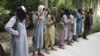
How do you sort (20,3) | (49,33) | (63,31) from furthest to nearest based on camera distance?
1. (20,3)
2. (63,31)
3. (49,33)

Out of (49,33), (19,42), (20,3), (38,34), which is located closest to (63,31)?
(49,33)

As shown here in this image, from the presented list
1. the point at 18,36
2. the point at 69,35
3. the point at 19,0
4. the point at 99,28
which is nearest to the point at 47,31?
the point at 69,35

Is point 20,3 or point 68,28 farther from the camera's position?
point 20,3

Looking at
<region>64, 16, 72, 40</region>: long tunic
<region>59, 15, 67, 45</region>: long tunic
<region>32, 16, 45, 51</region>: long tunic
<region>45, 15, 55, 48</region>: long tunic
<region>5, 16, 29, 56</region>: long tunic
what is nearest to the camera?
<region>5, 16, 29, 56</region>: long tunic

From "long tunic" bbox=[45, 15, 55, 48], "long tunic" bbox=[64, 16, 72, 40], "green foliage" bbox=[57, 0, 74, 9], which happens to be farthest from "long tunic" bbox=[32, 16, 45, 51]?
"green foliage" bbox=[57, 0, 74, 9]

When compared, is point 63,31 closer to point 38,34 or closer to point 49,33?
point 49,33

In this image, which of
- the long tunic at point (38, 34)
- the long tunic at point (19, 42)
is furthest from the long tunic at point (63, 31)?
the long tunic at point (19, 42)

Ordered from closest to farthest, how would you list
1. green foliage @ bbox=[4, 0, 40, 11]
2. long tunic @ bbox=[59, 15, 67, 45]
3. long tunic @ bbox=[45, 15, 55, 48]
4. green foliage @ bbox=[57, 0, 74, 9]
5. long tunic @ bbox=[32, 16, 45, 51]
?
long tunic @ bbox=[32, 16, 45, 51] < long tunic @ bbox=[45, 15, 55, 48] < long tunic @ bbox=[59, 15, 67, 45] < green foliage @ bbox=[4, 0, 40, 11] < green foliage @ bbox=[57, 0, 74, 9]

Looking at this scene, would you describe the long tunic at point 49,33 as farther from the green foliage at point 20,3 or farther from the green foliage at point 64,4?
the green foliage at point 64,4

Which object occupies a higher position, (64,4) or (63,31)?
(64,4)

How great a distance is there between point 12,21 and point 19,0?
7478mm

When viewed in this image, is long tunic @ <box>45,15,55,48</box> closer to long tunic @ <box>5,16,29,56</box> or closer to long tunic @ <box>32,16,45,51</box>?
long tunic @ <box>32,16,45,51</box>

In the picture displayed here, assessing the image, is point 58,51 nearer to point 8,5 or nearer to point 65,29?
point 65,29

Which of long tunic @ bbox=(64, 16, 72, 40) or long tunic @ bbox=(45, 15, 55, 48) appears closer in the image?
long tunic @ bbox=(45, 15, 55, 48)
